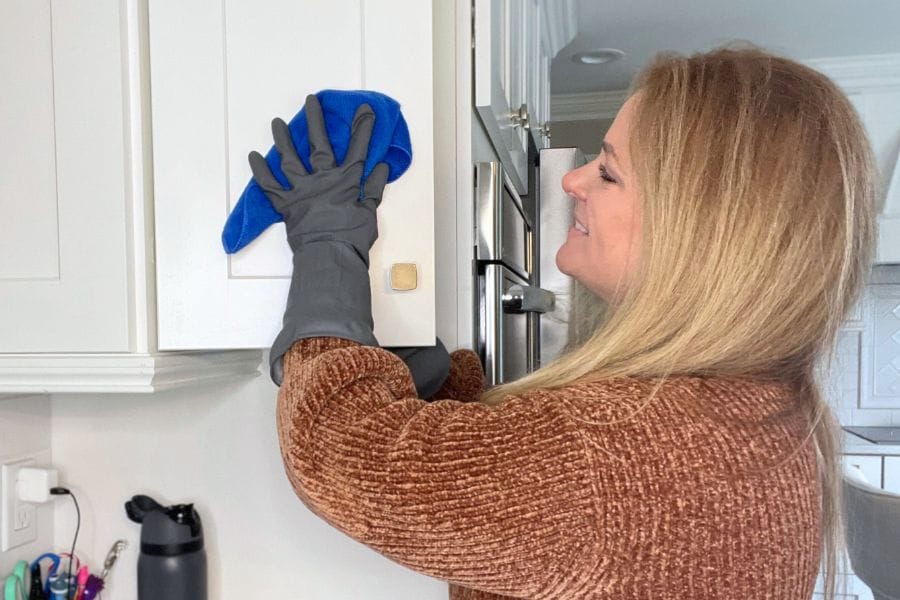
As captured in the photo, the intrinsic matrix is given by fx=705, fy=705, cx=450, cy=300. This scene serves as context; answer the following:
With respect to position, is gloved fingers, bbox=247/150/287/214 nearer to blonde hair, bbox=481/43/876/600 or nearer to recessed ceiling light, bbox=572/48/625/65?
blonde hair, bbox=481/43/876/600

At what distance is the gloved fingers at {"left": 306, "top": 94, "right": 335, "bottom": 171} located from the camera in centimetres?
75

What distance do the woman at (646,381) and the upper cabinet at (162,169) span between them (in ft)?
0.20

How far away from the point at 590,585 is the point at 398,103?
1.72ft

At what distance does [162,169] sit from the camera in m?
0.81

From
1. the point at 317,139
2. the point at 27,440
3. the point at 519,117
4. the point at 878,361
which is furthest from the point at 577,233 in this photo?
the point at 878,361

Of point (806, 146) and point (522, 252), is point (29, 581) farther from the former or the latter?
point (806, 146)

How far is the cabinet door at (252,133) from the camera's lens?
30.8 inches

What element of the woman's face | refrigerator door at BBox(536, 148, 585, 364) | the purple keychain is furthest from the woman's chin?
the purple keychain

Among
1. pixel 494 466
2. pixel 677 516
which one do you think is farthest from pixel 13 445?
pixel 677 516

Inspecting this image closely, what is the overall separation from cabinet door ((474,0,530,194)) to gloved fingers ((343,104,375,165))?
0.89 ft

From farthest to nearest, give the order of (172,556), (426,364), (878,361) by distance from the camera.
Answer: (878,361)
(172,556)
(426,364)

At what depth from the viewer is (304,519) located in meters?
1.08

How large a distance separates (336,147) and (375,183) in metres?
0.06

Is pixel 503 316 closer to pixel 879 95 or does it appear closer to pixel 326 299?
pixel 326 299
